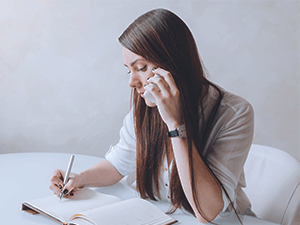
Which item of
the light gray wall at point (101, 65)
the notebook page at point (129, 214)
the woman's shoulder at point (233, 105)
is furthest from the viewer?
the light gray wall at point (101, 65)

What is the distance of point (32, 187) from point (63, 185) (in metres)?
0.14

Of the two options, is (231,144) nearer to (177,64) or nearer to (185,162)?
(185,162)

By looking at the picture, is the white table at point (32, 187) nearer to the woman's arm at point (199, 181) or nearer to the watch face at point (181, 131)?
the woman's arm at point (199, 181)


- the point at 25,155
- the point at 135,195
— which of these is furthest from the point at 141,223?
the point at 25,155

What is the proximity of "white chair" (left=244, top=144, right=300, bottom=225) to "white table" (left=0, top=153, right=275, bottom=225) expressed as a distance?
0.89 feet

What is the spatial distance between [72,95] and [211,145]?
1.59 metres

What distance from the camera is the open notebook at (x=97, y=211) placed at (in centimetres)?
69

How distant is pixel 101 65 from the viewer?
2.23 meters

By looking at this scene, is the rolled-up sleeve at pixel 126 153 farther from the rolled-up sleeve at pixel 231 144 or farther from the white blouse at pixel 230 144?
the rolled-up sleeve at pixel 231 144

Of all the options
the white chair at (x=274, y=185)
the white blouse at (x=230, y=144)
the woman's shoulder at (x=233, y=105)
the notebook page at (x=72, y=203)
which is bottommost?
the white chair at (x=274, y=185)

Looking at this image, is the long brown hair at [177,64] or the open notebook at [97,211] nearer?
the open notebook at [97,211]

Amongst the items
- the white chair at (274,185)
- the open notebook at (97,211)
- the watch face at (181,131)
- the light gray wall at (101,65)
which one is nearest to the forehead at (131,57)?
the watch face at (181,131)

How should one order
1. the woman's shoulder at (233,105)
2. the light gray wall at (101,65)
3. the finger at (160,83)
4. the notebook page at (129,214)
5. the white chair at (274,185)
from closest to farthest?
the notebook page at (129,214)
the finger at (160,83)
the woman's shoulder at (233,105)
the white chair at (274,185)
the light gray wall at (101,65)

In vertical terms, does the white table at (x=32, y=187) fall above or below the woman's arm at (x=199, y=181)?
below
